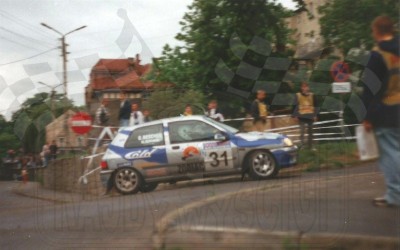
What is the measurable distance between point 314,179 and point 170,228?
2752mm

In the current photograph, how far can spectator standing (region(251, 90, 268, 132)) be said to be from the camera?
5.80m

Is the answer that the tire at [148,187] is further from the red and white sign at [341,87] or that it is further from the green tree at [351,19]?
the green tree at [351,19]

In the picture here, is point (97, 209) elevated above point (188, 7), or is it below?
below

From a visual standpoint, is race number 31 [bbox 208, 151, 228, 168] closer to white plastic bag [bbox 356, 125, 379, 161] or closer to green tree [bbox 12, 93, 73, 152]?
green tree [bbox 12, 93, 73, 152]

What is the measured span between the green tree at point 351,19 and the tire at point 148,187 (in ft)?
15.9

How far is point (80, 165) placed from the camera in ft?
26.5

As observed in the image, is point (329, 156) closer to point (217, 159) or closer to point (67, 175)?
point (217, 159)

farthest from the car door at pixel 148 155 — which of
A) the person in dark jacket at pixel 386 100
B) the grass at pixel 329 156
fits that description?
the person in dark jacket at pixel 386 100

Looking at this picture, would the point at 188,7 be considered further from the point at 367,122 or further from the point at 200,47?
the point at 367,122

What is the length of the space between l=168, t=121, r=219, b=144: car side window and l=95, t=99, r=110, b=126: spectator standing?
160cm

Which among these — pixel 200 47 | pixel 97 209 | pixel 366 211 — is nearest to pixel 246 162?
pixel 97 209

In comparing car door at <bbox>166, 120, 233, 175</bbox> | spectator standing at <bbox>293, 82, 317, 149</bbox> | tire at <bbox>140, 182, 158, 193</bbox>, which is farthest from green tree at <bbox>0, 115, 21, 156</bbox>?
spectator standing at <bbox>293, 82, 317, 149</bbox>

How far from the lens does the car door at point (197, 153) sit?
921cm

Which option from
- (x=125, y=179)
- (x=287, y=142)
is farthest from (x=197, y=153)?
(x=287, y=142)
